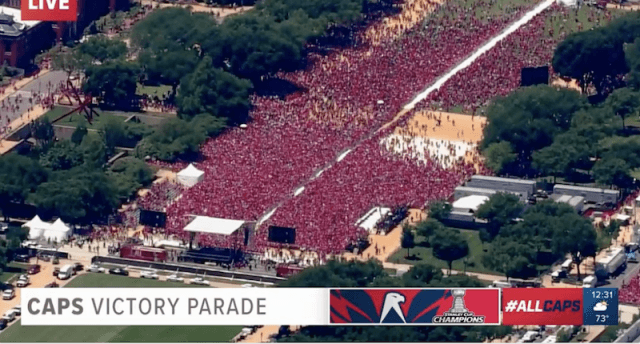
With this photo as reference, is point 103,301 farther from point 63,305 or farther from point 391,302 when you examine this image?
point 391,302

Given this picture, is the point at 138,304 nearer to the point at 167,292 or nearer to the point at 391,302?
the point at 167,292

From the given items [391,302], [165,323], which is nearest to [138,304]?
[165,323]

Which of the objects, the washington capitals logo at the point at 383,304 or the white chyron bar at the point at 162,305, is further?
the washington capitals logo at the point at 383,304

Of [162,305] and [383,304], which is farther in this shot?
[383,304]

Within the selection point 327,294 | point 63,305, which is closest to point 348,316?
point 327,294

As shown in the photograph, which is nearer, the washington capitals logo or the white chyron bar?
the white chyron bar

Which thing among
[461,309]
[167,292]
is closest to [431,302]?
[461,309]

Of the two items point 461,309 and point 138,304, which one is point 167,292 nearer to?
point 138,304
